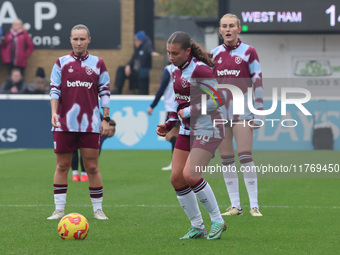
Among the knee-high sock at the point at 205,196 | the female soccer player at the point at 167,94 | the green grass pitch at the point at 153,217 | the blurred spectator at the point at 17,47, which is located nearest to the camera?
the green grass pitch at the point at 153,217

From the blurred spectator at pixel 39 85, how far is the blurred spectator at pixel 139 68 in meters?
2.06

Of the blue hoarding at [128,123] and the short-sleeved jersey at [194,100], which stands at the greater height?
the short-sleeved jersey at [194,100]

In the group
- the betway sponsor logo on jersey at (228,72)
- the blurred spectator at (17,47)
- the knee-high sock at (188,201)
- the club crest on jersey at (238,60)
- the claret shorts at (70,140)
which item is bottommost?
the knee-high sock at (188,201)

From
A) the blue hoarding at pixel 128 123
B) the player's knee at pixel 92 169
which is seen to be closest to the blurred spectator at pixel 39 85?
the blue hoarding at pixel 128 123

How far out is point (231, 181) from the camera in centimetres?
895

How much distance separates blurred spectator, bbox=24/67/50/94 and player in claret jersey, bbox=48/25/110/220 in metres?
14.4

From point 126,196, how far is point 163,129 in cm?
388

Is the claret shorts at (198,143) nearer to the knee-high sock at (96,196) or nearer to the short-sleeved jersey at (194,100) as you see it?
the short-sleeved jersey at (194,100)

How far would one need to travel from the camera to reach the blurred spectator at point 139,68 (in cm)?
2316

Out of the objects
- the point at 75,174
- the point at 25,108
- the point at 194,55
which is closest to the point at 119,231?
the point at 194,55

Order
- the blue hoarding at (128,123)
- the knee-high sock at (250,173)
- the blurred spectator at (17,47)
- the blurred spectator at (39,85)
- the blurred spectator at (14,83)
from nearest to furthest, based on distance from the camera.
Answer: the knee-high sock at (250,173) → the blue hoarding at (128,123) → the blurred spectator at (39,85) → the blurred spectator at (14,83) → the blurred spectator at (17,47)

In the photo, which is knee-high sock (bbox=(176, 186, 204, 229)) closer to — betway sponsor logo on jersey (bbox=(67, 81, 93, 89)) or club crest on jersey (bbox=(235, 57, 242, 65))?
betway sponsor logo on jersey (bbox=(67, 81, 93, 89))

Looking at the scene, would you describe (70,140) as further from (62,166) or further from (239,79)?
(239,79)

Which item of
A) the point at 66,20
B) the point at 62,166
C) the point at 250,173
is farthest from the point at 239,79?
the point at 66,20
